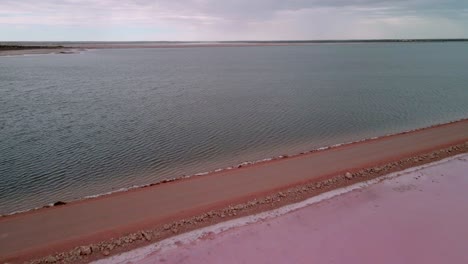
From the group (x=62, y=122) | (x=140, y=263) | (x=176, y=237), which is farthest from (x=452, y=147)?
(x=62, y=122)

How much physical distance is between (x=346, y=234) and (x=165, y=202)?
14.6 feet

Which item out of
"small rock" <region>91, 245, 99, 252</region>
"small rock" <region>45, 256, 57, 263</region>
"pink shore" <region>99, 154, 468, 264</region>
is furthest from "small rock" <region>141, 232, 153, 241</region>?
"small rock" <region>45, 256, 57, 263</region>

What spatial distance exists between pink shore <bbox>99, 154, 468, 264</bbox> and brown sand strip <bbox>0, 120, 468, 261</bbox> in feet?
3.57

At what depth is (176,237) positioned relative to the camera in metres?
7.60

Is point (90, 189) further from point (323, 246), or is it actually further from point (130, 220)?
point (323, 246)

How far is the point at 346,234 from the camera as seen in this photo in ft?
25.8

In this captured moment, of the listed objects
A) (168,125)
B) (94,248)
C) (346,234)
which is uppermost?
(346,234)

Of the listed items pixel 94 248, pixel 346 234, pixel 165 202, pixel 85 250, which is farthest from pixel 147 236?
pixel 346 234

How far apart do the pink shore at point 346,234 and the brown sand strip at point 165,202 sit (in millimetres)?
1087

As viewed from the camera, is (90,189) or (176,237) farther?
(90,189)

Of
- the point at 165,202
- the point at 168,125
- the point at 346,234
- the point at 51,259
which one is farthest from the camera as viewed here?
the point at 168,125

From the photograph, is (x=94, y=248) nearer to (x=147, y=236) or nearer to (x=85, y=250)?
(x=85, y=250)

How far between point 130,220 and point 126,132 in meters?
8.58

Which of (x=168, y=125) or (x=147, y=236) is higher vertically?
(x=147, y=236)
